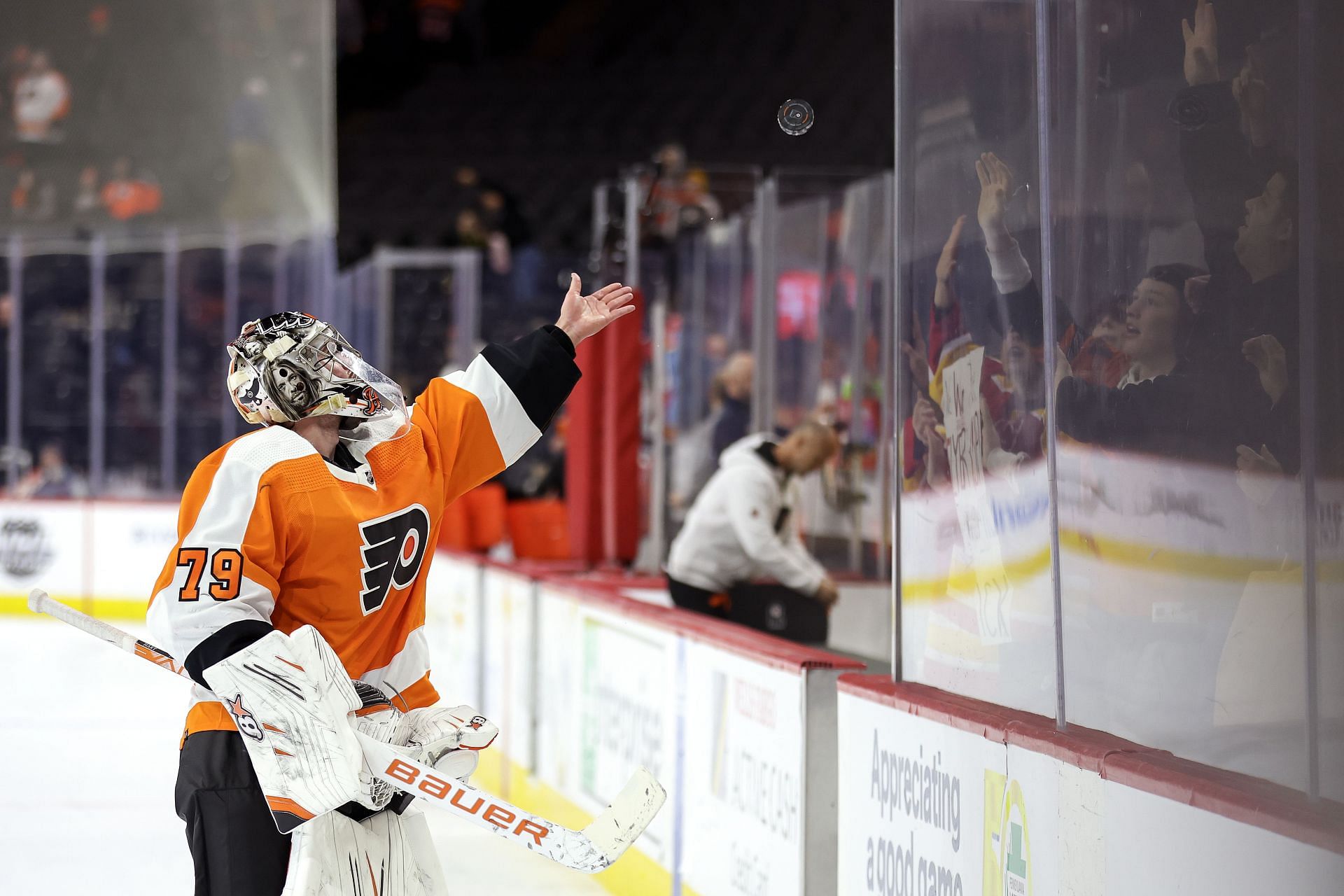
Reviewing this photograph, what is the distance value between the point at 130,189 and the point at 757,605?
1293 centimetres

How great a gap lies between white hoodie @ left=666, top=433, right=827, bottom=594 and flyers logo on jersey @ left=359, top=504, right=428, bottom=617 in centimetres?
328

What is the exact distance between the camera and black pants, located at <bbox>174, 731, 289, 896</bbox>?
2.28m

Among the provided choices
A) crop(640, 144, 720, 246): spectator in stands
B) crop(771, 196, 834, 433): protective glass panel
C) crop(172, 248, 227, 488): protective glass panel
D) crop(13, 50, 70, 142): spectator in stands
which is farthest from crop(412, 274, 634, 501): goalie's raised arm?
crop(13, 50, 70, 142): spectator in stands

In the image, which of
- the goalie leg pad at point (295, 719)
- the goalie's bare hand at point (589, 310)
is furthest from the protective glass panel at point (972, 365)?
the goalie leg pad at point (295, 719)

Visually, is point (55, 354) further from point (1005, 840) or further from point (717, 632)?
point (1005, 840)

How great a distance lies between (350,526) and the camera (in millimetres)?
2283

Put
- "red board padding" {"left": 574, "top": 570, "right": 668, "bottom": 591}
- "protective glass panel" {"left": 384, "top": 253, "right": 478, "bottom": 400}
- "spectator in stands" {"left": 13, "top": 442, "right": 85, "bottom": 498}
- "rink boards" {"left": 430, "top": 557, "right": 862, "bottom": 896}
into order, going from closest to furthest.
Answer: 1. "rink boards" {"left": 430, "top": 557, "right": 862, "bottom": 896}
2. "red board padding" {"left": 574, "top": 570, "right": 668, "bottom": 591}
3. "protective glass panel" {"left": 384, "top": 253, "right": 478, "bottom": 400}
4. "spectator in stands" {"left": 13, "top": 442, "right": 85, "bottom": 498}

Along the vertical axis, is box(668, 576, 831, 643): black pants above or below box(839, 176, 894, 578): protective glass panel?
below

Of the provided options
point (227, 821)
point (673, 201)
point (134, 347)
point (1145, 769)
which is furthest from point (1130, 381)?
point (134, 347)

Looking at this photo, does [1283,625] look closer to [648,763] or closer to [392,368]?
[648,763]

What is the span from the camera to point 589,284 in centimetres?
782

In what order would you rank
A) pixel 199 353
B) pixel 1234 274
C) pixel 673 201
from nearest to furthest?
pixel 1234 274 → pixel 673 201 → pixel 199 353

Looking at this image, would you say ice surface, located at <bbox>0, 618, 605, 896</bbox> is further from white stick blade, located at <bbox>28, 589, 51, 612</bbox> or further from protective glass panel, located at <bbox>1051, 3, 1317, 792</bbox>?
protective glass panel, located at <bbox>1051, 3, 1317, 792</bbox>

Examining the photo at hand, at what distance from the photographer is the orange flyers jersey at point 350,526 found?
218cm
